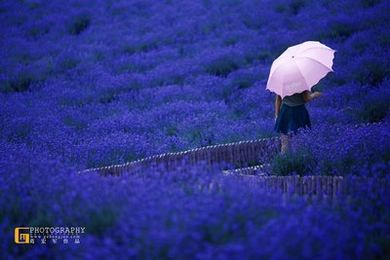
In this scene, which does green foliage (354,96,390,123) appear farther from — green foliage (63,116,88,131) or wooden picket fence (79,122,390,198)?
green foliage (63,116,88,131)

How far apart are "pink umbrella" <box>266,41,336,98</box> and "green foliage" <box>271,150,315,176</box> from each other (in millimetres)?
836

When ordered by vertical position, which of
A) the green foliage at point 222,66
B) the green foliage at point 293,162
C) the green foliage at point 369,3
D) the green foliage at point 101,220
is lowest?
the green foliage at point 293,162

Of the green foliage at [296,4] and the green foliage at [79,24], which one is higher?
the green foliage at [296,4]

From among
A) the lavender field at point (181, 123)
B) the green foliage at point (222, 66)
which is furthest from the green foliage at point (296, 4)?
the green foliage at point (222, 66)

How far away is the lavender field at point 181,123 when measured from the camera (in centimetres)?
256

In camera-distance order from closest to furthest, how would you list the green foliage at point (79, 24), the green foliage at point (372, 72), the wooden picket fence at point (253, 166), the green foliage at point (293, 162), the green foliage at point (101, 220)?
the green foliage at point (101, 220)
the wooden picket fence at point (253, 166)
the green foliage at point (293, 162)
the green foliage at point (372, 72)
the green foliage at point (79, 24)

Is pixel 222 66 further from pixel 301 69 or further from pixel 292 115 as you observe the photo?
pixel 301 69

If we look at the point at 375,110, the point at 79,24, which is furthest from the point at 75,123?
the point at 79,24

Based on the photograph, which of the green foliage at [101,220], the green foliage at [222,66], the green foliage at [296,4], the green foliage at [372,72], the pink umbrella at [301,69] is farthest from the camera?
the green foliage at [296,4]

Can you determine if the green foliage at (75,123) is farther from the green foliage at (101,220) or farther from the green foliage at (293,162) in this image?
the green foliage at (101,220)

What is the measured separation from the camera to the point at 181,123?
23.2 ft
